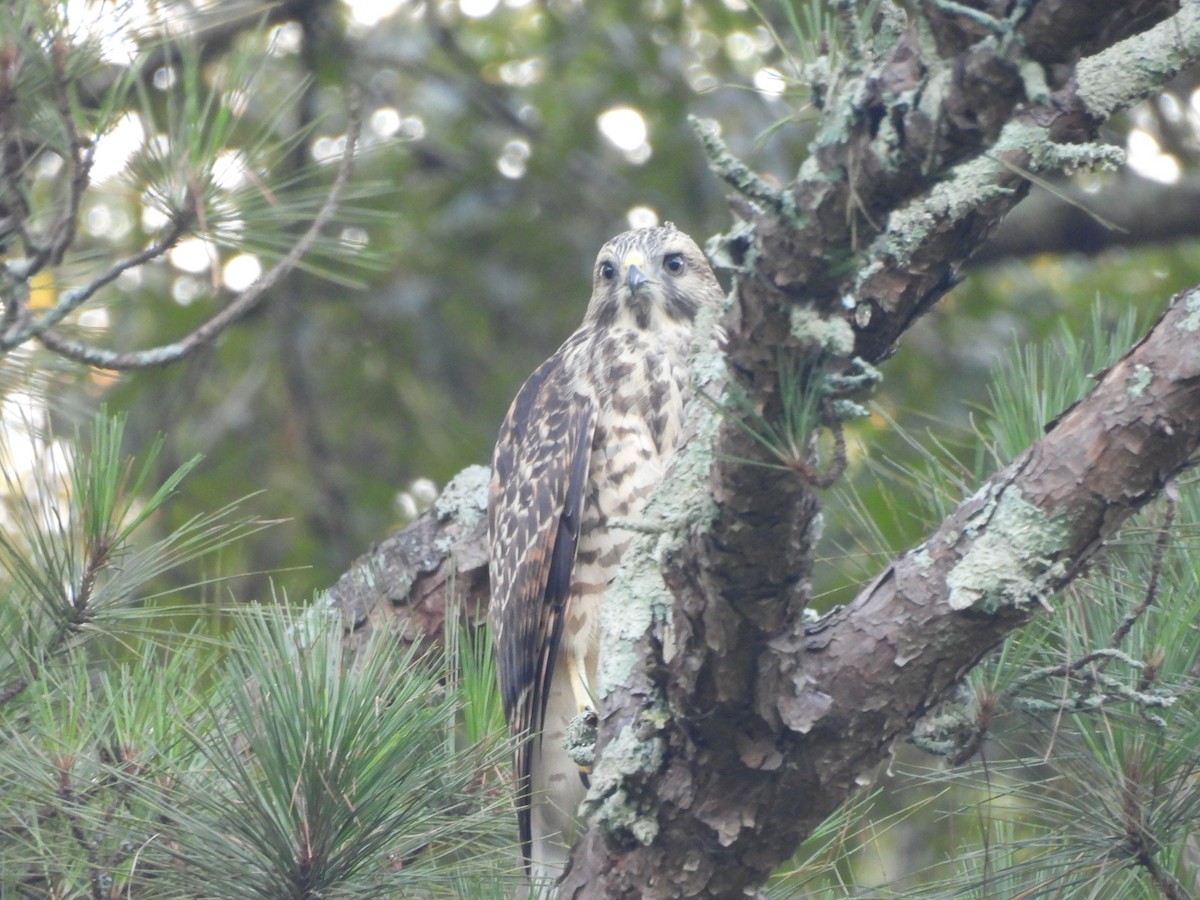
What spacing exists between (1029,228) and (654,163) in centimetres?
159

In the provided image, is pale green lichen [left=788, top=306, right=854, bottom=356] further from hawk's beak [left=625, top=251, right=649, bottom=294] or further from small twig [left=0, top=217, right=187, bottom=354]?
hawk's beak [left=625, top=251, right=649, bottom=294]

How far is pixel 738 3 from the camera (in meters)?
5.66

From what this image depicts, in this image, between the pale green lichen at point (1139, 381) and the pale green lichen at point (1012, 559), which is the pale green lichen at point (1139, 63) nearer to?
the pale green lichen at point (1139, 381)

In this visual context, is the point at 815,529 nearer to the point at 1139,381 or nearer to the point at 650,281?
the point at 1139,381

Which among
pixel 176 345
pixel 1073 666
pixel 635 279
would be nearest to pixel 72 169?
pixel 176 345

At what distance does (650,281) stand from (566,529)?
84cm

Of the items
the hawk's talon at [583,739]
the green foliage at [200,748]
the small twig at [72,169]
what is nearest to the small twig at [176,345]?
the small twig at [72,169]

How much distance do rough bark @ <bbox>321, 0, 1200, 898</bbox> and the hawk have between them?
124 centimetres

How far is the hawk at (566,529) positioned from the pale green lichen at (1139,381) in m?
1.65

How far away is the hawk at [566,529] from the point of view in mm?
3469

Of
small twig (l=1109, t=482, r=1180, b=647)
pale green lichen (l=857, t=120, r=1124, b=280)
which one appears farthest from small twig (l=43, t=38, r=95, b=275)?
small twig (l=1109, t=482, r=1180, b=647)

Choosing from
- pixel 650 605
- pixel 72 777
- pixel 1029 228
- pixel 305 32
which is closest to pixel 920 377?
pixel 1029 228

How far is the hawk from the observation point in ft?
11.4

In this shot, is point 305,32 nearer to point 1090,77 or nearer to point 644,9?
point 644,9
